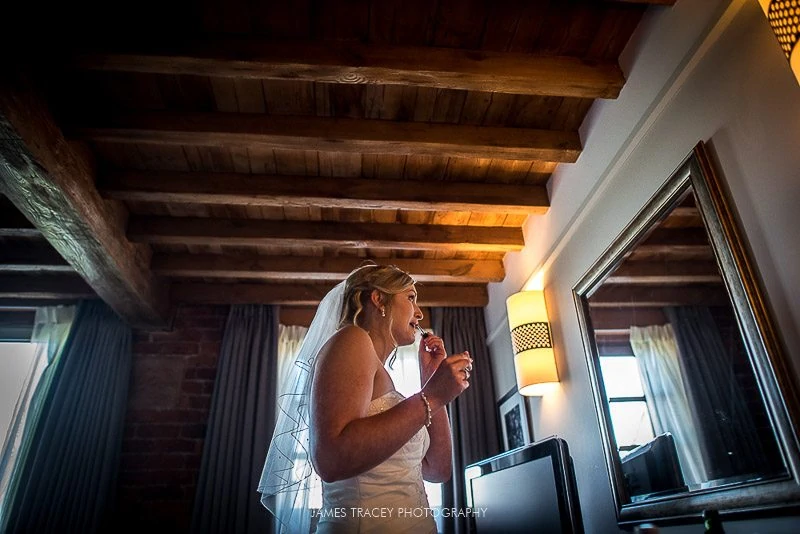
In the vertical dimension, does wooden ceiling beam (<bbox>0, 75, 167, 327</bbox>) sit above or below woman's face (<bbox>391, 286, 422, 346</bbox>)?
above

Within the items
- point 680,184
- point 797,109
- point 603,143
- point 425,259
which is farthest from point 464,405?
point 797,109

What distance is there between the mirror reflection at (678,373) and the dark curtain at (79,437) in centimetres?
310

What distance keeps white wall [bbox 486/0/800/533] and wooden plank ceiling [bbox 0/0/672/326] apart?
16 centimetres

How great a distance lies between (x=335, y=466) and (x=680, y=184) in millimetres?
1284

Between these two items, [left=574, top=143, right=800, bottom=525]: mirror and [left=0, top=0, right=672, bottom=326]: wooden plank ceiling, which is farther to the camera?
[left=0, top=0, right=672, bottom=326]: wooden plank ceiling

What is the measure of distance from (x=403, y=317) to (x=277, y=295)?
2457 millimetres

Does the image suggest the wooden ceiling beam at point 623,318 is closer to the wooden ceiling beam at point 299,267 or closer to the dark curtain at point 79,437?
the wooden ceiling beam at point 299,267

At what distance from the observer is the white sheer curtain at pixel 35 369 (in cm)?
335

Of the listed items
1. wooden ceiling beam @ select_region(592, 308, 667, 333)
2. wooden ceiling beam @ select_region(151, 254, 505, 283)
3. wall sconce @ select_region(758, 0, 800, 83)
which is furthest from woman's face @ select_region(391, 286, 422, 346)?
wooden ceiling beam @ select_region(151, 254, 505, 283)

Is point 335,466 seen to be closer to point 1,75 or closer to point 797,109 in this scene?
point 797,109

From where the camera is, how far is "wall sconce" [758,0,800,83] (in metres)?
0.94

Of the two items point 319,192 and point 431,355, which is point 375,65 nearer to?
point 319,192

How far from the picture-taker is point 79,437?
132 inches

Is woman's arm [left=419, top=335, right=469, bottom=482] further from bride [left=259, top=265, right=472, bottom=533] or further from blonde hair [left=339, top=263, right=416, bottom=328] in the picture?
blonde hair [left=339, top=263, right=416, bottom=328]
